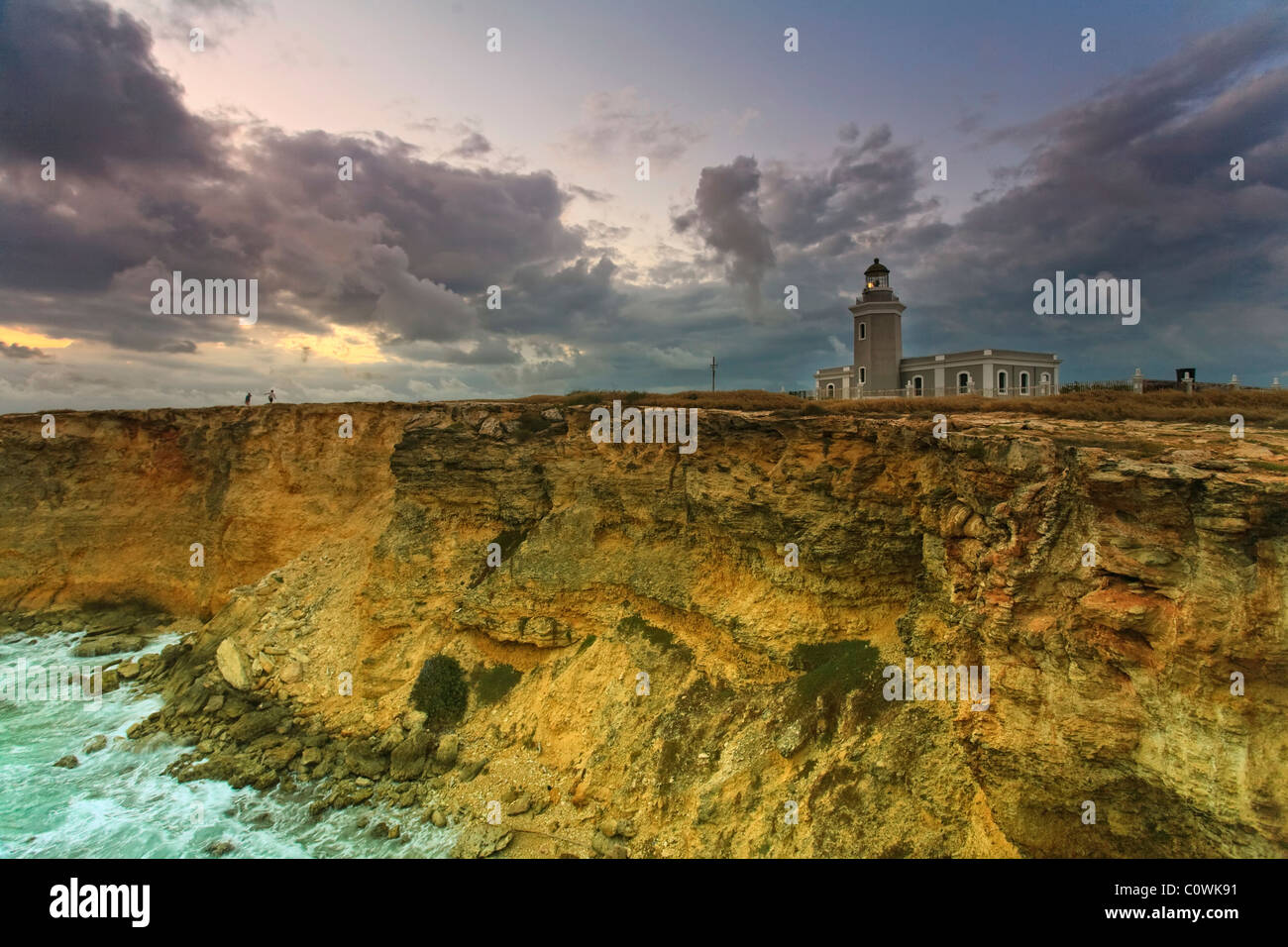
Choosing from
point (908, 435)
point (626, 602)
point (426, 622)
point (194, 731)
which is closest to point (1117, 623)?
point (908, 435)

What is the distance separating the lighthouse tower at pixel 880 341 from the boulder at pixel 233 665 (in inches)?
1415

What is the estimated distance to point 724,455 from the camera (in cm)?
→ 1645

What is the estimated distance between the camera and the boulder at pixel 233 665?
62.6ft

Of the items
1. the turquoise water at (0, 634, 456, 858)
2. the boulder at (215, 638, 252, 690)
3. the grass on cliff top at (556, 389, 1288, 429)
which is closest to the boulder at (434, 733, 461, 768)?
the turquoise water at (0, 634, 456, 858)

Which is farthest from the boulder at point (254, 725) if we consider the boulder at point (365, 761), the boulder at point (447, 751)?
the boulder at point (447, 751)

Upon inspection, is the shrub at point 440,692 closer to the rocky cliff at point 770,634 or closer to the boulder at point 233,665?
the rocky cliff at point 770,634

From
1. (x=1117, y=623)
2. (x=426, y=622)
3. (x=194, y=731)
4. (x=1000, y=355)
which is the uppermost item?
(x=1000, y=355)

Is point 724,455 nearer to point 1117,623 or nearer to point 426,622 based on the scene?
point 1117,623

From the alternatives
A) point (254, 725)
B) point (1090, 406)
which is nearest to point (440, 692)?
point (254, 725)

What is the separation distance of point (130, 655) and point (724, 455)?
25.2 m

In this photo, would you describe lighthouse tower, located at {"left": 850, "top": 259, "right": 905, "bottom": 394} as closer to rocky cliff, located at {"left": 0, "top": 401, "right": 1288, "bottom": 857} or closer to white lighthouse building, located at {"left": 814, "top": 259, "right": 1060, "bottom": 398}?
white lighthouse building, located at {"left": 814, "top": 259, "right": 1060, "bottom": 398}

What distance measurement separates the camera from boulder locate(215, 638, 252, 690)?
62.6ft

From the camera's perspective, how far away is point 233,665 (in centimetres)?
1948

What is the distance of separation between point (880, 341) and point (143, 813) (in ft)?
137
